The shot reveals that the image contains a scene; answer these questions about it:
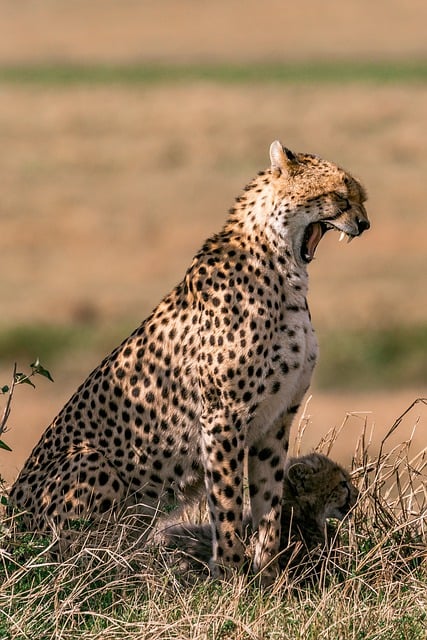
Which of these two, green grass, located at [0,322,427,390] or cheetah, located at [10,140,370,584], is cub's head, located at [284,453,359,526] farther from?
green grass, located at [0,322,427,390]

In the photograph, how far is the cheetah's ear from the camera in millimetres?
5336

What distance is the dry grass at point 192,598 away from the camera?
4.62m

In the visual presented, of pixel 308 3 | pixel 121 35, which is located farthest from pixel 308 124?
pixel 308 3

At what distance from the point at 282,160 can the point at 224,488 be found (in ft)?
3.38

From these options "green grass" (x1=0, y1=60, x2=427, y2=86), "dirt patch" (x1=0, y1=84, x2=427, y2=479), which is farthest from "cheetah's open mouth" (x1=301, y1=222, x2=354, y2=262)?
"green grass" (x1=0, y1=60, x2=427, y2=86)

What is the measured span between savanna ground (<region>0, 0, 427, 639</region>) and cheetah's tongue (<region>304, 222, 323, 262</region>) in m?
0.78

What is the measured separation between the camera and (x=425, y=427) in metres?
12.8

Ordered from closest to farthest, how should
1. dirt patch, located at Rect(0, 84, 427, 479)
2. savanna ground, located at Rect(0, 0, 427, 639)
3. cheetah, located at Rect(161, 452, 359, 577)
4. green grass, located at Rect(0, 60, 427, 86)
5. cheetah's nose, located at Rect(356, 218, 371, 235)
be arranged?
savanna ground, located at Rect(0, 0, 427, 639), cheetah's nose, located at Rect(356, 218, 371, 235), cheetah, located at Rect(161, 452, 359, 577), dirt patch, located at Rect(0, 84, 427, 479), green grass, located at Rect(0, 60, 427, 86)

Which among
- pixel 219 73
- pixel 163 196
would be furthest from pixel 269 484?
pixel 219 73

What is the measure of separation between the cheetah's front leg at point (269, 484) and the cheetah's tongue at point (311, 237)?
0.52 meters

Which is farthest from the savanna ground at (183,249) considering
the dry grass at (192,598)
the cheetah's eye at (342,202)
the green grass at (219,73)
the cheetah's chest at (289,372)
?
the cheetah's eye at (342,202)

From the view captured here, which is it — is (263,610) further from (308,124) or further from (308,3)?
(308,3)

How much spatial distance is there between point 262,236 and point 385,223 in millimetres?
15528

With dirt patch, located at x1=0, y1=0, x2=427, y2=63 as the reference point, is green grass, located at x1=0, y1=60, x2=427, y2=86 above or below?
below
